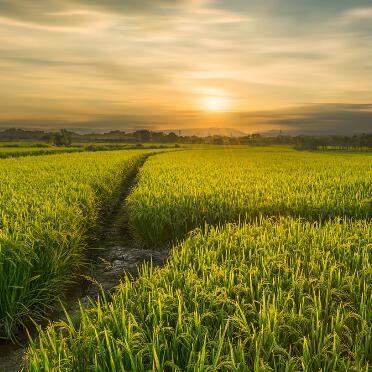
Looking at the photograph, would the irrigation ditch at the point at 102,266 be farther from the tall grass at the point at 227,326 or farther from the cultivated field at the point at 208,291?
the tall grass at the point at 227,326

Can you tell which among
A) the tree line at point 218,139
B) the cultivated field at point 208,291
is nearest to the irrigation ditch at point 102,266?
the cultivated field at point 208,291

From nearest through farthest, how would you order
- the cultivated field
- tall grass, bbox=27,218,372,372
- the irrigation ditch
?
tall grass, bbox=27,218,372,372, the cultivated field, the irrigation ditch

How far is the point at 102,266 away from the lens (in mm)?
7988

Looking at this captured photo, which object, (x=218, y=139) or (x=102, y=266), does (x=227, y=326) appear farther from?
(x=218, y=139)

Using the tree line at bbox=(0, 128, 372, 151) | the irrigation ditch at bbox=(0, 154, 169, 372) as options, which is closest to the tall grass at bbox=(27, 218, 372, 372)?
the irrigation ditch at bbox=(0, 154, 169, 372)

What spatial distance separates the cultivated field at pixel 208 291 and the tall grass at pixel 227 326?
2 cm

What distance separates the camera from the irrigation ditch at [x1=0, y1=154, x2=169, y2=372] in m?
4.77

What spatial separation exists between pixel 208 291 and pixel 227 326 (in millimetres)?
781

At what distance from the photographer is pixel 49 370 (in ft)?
8.06

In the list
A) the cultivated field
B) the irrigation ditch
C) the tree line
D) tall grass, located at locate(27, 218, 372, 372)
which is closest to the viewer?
tall grass, located at locate(27, 218, 372, 372)

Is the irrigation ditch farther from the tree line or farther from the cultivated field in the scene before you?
the tree line

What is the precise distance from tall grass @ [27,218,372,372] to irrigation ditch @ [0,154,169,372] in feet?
1.67

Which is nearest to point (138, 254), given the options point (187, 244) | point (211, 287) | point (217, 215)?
point (217, 215)

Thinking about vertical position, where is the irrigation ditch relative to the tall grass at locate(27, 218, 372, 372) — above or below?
below
